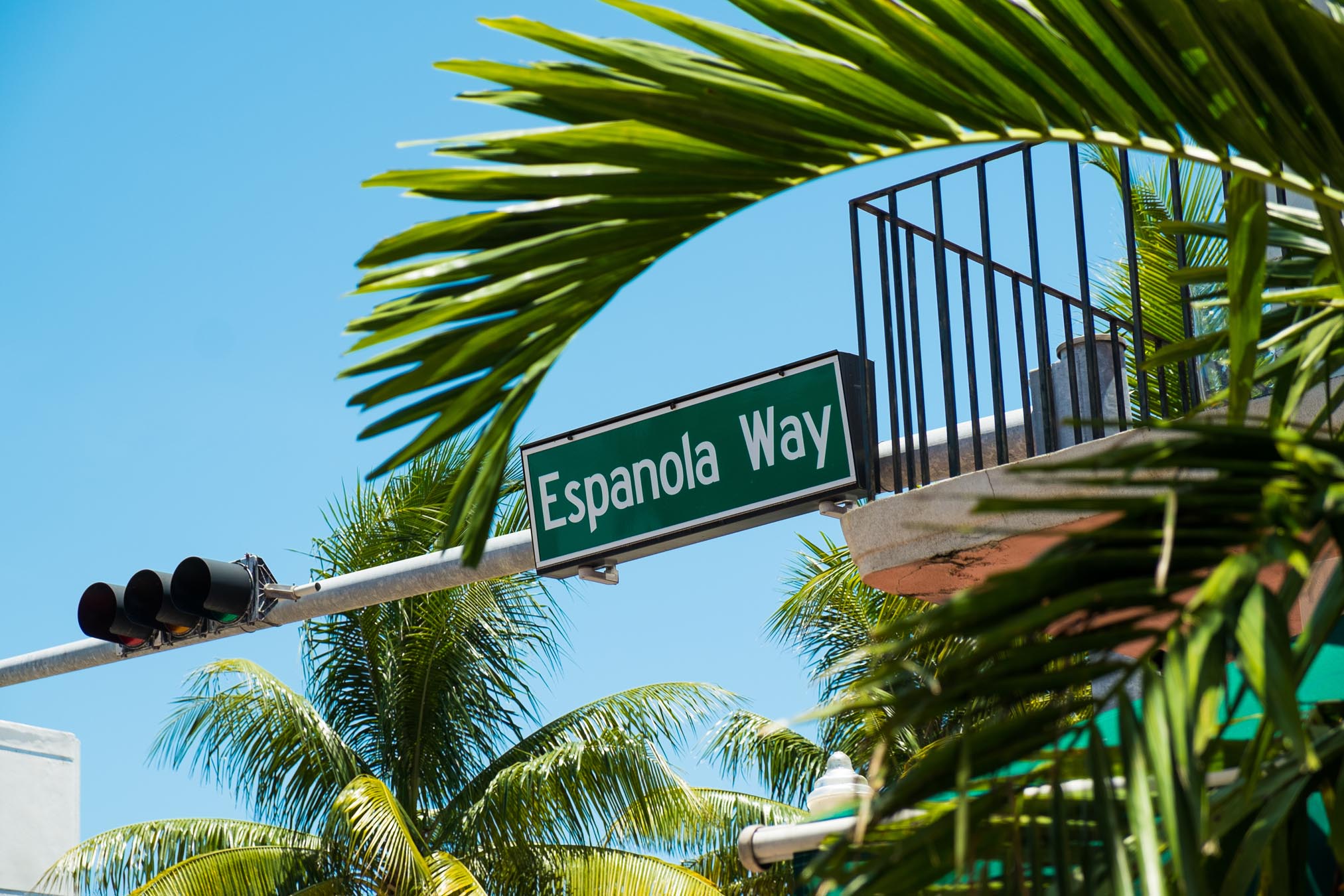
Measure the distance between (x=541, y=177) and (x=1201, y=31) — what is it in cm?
80

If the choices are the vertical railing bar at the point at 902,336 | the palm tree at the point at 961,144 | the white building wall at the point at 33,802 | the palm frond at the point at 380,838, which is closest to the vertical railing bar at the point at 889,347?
the vertical railing bar at the point at 902,336

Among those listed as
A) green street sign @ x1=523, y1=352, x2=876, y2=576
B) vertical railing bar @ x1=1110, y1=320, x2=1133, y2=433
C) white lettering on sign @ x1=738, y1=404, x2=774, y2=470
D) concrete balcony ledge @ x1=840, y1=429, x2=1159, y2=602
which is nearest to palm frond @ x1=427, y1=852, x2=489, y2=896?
green street sign @ x1=523, y1=352, x2=876, y2=576

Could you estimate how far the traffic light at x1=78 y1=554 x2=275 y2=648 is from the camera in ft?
25.3

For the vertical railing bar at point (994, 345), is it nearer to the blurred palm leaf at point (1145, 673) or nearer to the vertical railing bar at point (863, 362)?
the vertical railing bar at point (863, 362)

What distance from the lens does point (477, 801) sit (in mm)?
14969

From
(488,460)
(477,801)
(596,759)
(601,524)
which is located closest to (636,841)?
(596,759)

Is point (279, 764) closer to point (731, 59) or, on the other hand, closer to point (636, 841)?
→ point (636, 841)

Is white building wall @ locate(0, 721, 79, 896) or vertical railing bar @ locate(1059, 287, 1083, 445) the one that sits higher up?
vertical railing bar @ locate(1059, 287, 1083, 445)

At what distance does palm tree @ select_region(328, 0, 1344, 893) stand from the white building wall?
1540 cm

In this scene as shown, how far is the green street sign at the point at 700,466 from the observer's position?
591 cm

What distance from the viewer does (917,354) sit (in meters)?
5.71

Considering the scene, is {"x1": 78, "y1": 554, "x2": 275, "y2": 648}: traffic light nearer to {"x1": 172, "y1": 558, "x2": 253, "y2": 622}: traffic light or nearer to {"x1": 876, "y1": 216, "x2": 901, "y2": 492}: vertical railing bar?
{"x1": 172, "y1": 558, "x2": 253, "y2": 622}: traffic light

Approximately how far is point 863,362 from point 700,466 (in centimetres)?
78

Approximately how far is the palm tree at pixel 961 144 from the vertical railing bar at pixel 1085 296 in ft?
9.26
